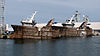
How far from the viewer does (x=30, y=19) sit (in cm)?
12400

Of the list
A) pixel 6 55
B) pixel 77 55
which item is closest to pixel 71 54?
pixel 77 55

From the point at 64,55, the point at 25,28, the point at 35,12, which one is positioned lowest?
the point at 64,55

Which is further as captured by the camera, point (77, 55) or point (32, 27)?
point (32, 27)

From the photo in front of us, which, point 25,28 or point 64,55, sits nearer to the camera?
point 64,55

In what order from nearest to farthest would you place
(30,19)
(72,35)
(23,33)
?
A: (23,33) → (30,19) → (72,35)

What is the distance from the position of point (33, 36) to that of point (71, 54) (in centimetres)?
5757

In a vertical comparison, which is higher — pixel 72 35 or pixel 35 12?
pixel 35 12

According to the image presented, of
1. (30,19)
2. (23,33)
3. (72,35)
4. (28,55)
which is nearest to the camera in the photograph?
(28,55)

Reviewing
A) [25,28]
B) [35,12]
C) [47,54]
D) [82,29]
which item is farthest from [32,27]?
[82,29]

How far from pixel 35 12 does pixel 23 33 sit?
64.5ft

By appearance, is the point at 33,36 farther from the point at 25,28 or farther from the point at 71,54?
the point at 71,54

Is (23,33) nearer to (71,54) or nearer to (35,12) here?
(35,12)

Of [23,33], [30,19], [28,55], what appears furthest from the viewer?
[30,19]

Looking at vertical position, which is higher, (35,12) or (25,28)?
(35,12)
